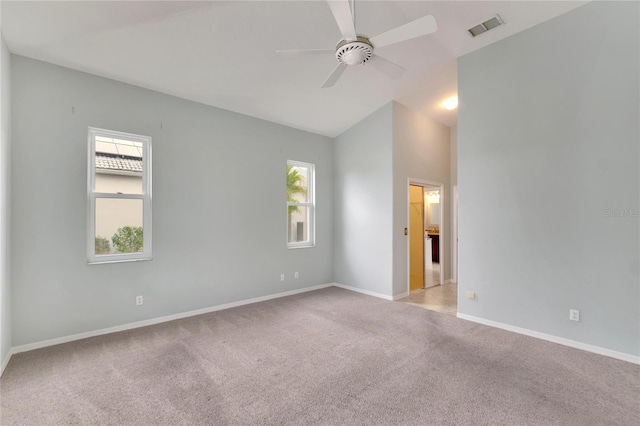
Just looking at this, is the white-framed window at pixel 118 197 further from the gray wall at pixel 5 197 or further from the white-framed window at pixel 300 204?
the white-framed window at pixel 300 204

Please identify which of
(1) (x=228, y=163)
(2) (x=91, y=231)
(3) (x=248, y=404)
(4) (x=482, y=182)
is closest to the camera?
(3) (x=248, y=404)

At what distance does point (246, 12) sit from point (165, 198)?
240 cm

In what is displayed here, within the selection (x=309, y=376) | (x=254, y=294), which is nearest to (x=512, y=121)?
(x=309, y=376)

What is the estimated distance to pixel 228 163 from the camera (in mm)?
4414

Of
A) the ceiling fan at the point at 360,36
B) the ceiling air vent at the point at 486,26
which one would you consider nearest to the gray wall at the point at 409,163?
the ceiling air vent at the point at 486,26

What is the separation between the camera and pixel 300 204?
5.46m

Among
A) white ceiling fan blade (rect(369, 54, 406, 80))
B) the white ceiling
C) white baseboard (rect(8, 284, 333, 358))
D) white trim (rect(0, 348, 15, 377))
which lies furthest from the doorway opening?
white trim (rect(0, 348, 15, 377))

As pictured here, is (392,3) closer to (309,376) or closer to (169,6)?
(169,6)

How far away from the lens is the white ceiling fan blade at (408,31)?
198 centimetres

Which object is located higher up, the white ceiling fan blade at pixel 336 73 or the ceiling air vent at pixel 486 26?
the ceiling air vent at pixel 486 26

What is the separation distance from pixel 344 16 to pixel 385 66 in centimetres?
72

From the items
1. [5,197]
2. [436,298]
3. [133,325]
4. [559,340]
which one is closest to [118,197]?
[5,197]

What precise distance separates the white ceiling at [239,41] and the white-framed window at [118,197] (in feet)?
2.54

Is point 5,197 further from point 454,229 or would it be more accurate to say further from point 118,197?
point 454,229
